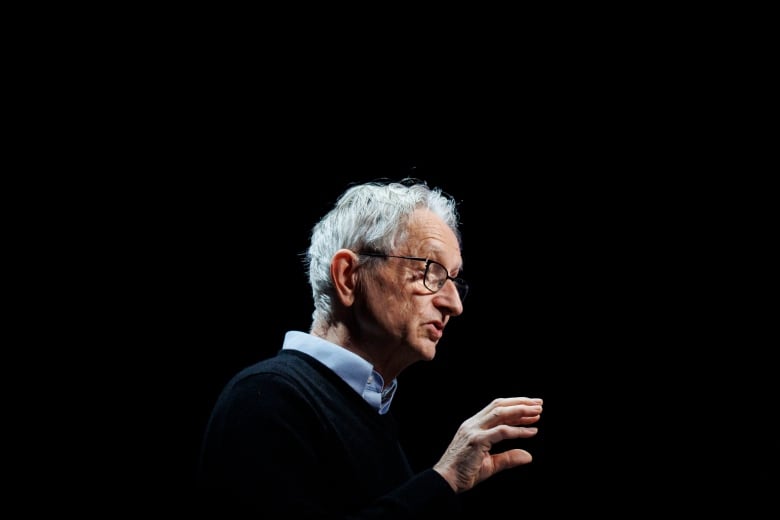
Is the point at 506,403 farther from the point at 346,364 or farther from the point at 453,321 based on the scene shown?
the point at 453,321

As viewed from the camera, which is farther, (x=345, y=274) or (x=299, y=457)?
(x=345, y=274)

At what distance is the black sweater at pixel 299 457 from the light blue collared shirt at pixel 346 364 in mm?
22

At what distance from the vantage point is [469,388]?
2736mm

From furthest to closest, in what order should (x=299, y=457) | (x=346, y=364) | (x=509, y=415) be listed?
(x=346, y=364) → (x=509, y=415) → (x=299, y=457)

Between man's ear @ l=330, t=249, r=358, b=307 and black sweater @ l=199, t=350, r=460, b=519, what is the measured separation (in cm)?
18

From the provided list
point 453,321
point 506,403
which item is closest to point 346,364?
point 506,403

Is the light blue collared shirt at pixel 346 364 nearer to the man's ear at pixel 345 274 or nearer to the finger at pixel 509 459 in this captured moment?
the man's ear at pixel 345 274

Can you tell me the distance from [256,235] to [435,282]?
3.63 feet

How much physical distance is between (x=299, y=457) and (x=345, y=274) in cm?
48

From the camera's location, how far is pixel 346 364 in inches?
63.4

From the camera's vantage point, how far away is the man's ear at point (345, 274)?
1.67 m

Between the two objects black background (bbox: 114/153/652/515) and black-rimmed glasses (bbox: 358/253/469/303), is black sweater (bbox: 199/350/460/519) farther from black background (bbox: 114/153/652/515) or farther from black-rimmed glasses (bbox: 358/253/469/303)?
black background (bbox: 114/153/652/515)

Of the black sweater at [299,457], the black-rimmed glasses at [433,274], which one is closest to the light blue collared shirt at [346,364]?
the black sweater at [299,457]

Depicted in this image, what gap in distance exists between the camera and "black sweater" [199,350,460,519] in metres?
1.30
